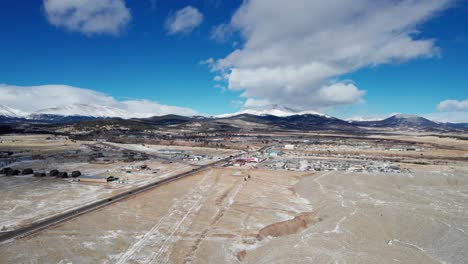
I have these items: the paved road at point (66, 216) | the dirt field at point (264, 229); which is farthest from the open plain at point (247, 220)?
the paved road at point (66, 216)

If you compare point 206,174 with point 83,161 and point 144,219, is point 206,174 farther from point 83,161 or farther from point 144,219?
point 83,161

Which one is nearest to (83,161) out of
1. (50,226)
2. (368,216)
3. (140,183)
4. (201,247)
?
(140,183)

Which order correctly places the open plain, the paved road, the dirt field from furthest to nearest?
the paved road → the open plain → the dirt field

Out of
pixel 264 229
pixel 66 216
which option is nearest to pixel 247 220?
pixel 264 229

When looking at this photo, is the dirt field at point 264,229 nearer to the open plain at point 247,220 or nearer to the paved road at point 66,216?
the open plain at point 247,220

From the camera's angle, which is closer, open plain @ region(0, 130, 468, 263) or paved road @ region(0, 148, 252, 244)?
open plain @ region(0, 130, 468, 263)

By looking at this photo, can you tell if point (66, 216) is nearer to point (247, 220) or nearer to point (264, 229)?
point (247, 220)

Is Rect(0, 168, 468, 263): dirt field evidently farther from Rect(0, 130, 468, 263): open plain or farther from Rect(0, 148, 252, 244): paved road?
Rect(0, 148, 252, 244): paved road

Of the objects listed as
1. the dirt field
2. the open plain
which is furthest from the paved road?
the dirt field
